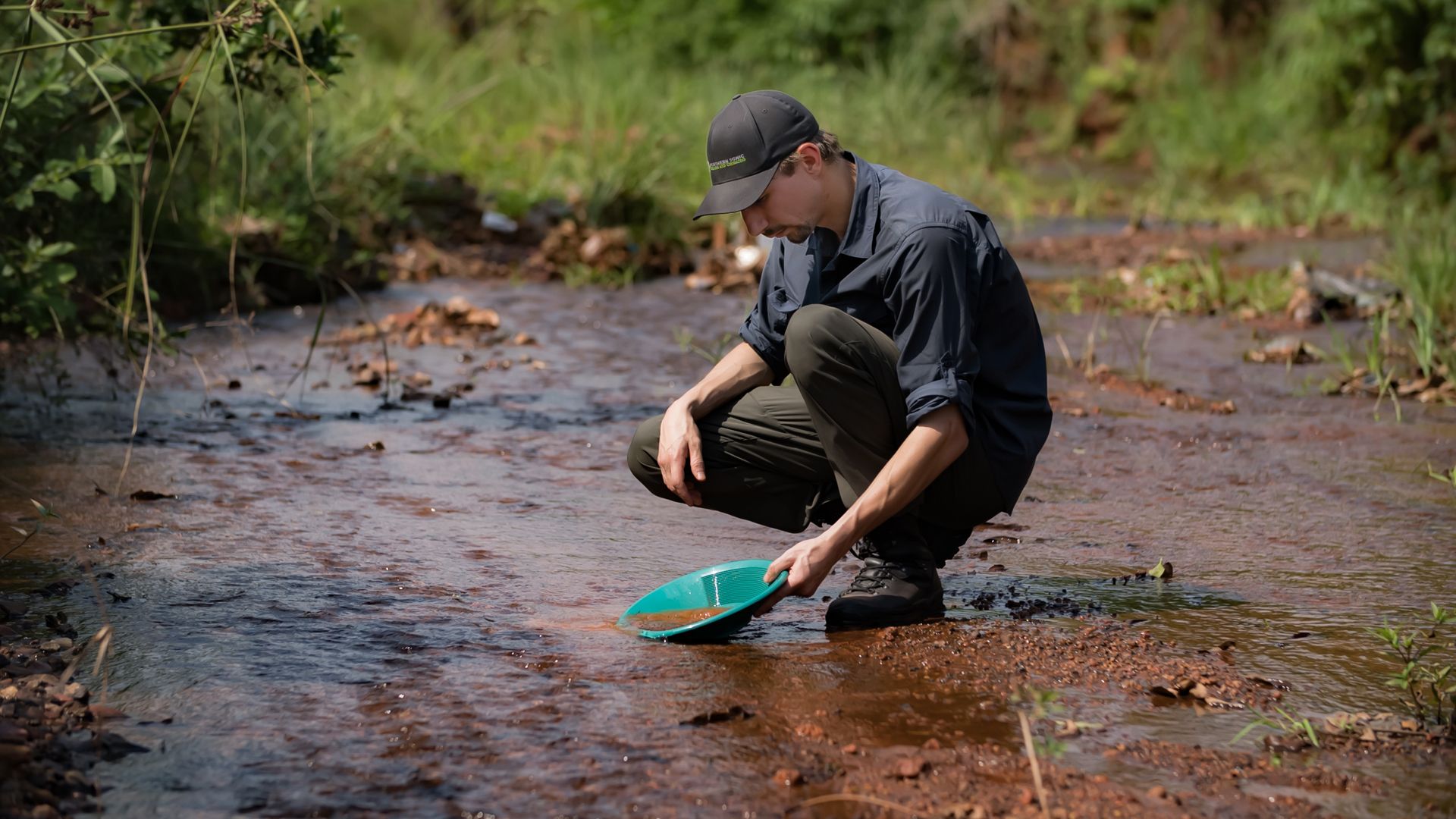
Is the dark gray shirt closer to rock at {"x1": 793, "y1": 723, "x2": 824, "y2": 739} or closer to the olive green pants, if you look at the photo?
the olive green pants

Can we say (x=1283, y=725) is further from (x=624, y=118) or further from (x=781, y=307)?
(x=624, y=118)

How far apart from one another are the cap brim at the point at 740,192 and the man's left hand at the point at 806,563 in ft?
2.39

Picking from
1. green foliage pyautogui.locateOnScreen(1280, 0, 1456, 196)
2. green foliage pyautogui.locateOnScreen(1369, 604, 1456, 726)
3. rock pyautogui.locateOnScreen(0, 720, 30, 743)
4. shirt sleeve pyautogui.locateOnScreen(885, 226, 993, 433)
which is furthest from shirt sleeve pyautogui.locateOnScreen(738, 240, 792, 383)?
green foliage pyautogui.locateOnScreen(1280, 0, 1456, 196)

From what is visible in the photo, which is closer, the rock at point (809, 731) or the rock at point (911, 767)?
the rock at point (911, 767)

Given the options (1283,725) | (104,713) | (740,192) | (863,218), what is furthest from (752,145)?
(104,713)

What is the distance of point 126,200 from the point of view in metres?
5.88

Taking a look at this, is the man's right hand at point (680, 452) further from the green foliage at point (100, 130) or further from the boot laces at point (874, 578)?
the green foliage at point (100, 130)

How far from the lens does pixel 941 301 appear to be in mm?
3100

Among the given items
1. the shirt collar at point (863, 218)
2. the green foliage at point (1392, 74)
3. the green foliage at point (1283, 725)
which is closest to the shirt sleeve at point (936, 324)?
the shirt collar at point (863, 218)

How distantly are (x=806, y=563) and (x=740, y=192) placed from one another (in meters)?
0.81

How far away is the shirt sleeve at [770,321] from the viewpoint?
11.9 ft

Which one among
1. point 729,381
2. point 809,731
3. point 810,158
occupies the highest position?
point 810,158

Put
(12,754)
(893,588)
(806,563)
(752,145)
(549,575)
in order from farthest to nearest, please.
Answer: (549,575) → (893,588) → (752,145) → (806,563) → (12,754)

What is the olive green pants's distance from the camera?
3.29 meters
